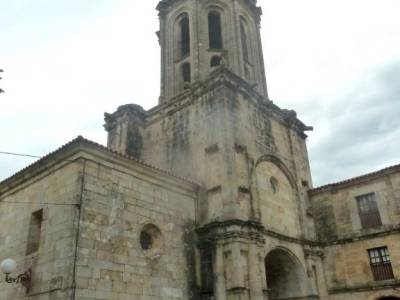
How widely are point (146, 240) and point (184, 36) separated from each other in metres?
13.0

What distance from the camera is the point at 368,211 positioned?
17.9 m

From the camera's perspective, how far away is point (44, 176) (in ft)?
42.9

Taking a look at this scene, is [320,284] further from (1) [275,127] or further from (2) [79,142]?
(2) [79,142]

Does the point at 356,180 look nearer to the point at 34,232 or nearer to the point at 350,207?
the point at 350,207

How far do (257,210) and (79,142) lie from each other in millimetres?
7247

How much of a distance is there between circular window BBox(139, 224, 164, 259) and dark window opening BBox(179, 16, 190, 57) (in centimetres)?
1113

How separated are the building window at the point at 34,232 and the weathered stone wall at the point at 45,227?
14 cm

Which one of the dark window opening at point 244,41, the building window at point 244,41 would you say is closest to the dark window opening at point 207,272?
the building window at point 244,41

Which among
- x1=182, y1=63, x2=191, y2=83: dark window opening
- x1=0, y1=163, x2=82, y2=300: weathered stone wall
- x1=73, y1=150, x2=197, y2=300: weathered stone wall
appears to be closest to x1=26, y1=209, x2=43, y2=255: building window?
x1=0, y1=163, x2=82, y2=300: weathered stone wall

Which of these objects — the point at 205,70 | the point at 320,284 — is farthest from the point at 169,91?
the point at 320,284

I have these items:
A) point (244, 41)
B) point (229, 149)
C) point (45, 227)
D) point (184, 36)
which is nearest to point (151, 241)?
point (45, 227)

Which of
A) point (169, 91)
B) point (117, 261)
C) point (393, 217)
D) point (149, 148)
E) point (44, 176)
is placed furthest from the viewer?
point (169, 91)

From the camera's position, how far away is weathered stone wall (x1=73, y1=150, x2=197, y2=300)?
11.2m

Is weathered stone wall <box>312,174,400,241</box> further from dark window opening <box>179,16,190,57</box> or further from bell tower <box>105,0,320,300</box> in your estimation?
dark window opening <box>179,16,190,57</box>
